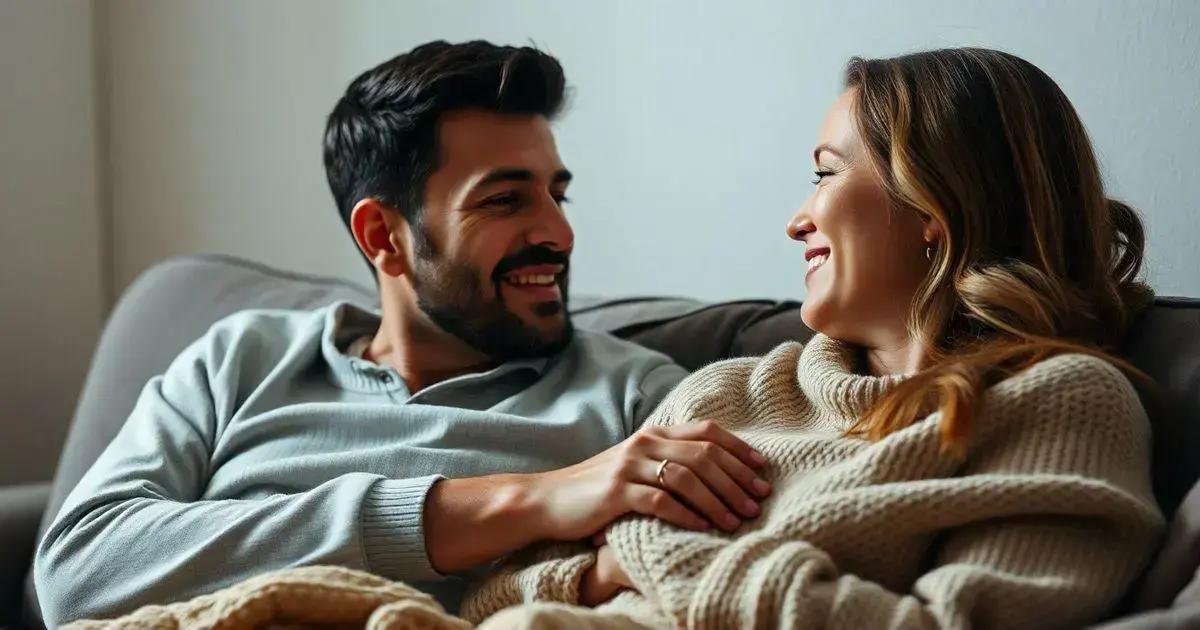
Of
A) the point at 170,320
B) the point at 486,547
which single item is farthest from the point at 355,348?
the point at 486,547

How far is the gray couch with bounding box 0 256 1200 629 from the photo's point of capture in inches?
49.3

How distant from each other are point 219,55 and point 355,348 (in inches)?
42.8

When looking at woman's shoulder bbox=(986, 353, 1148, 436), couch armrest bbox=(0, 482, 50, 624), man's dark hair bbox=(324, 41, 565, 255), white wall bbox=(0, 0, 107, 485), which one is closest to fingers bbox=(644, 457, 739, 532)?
woman's shoulder bbox=(986, 353, 1148, 436)

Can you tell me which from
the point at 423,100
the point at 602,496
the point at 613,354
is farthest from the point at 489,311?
the point at 602,496

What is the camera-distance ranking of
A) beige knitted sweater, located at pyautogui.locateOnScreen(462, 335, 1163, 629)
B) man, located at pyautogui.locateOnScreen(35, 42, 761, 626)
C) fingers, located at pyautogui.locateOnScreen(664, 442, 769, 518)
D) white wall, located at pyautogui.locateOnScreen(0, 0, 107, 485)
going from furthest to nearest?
1. white wall, located at pyautogui.locateOnScreen(0, 0, 107, 485)
2. man, located at pyautogui.locateOnScreen(35, 42, 761, 626)
3. fingers, located at pyautogui.locateOnScreen(664, 442, 769, 518)
4. beige knitted sweater, located at pyautogui.locateOnScreen(462, 335, 1163, 629)

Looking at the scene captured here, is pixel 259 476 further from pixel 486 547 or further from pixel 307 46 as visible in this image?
pixel 307 46

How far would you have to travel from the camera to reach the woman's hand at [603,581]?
1.26 meters

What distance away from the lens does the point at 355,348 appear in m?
1.79

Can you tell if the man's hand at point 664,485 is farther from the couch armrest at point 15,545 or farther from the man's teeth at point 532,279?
the couch armrest at point 15,545

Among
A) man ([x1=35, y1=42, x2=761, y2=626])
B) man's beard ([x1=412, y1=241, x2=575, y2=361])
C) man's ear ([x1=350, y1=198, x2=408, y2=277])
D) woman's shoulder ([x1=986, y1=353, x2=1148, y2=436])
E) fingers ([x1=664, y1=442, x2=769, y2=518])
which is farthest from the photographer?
man's ear ([x1=350, y1=198, x2=408, y2=277])

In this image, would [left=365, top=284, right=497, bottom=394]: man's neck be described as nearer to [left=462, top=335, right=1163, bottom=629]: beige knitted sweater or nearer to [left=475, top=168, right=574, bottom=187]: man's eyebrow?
[left=475, top=168, right=574, bottom=187]: man's eyebrow

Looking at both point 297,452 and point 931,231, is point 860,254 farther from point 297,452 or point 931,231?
point 297,452

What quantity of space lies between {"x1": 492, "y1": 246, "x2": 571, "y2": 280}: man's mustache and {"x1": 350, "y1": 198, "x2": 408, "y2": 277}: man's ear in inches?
6.5

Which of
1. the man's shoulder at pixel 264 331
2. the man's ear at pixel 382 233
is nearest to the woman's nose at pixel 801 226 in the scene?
the man's ear at pixel 382 233
